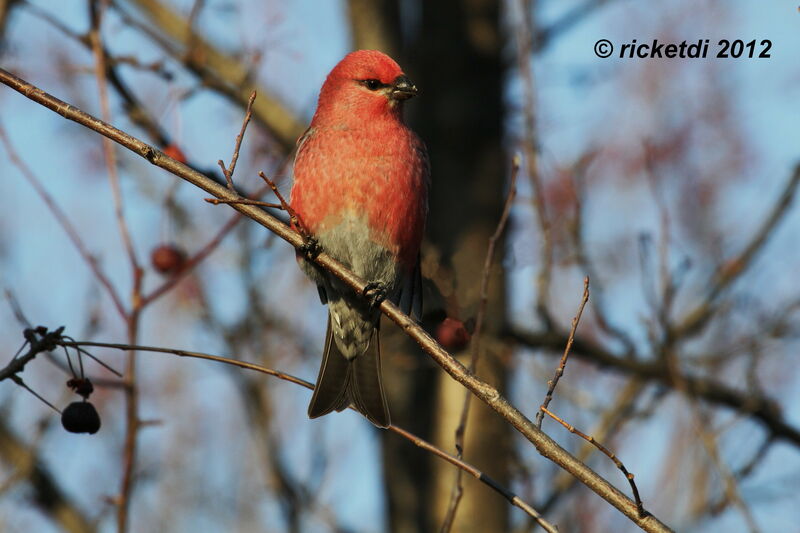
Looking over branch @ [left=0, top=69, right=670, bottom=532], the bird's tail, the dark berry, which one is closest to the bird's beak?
the bird's tail

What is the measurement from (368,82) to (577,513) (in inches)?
135

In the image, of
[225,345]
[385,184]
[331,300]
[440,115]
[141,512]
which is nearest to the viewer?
[385,184]

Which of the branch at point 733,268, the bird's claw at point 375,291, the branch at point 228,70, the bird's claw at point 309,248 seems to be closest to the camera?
the bird's claw at point 309,248

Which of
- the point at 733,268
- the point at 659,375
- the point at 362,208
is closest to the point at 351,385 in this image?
the point at 362,208

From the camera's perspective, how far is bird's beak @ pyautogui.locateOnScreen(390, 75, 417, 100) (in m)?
3.65

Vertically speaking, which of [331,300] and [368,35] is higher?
[368,35]

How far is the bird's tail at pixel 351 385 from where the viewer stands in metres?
3.25

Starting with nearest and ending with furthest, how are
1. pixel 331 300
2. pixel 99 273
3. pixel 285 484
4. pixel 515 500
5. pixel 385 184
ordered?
1. pixel 515 500
2. pixel 99 273
3. pixel 385 184
4. pixel 331 300
5. pixel 285 484

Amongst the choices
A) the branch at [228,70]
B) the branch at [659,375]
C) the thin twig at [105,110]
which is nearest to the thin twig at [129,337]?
the thin twig at [105,110]

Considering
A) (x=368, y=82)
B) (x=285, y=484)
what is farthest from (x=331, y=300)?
(x=285, y=484)

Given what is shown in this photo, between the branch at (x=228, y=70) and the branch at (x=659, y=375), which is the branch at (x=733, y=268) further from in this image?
the branch at (x=228, y=70)

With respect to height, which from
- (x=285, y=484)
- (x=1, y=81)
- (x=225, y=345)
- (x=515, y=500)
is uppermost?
(x=225, y=345)

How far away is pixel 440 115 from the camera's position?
5.57 meters

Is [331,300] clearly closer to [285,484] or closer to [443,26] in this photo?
[285,484]
